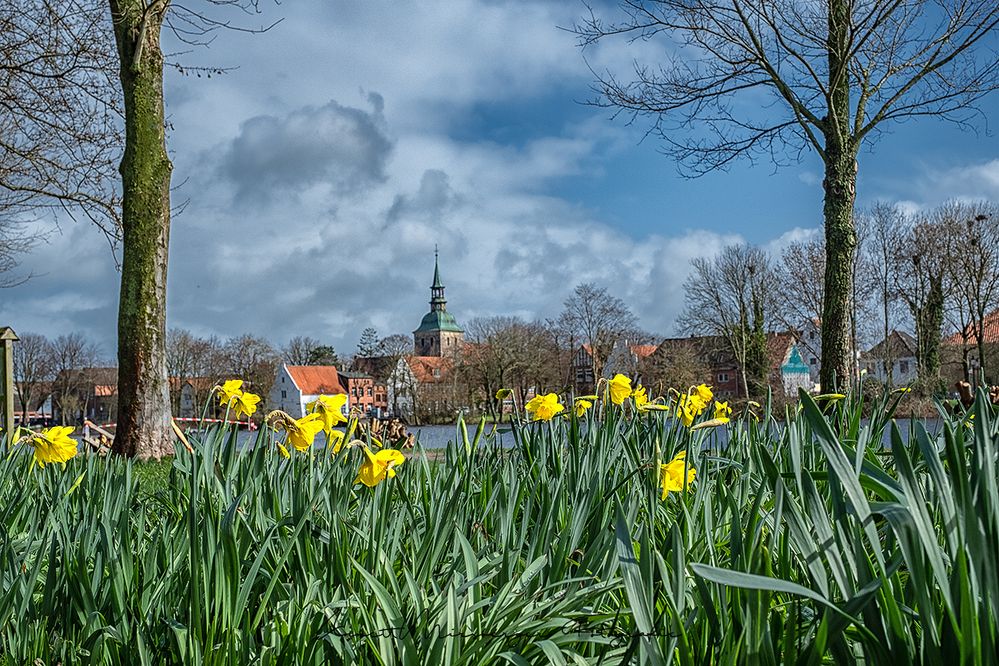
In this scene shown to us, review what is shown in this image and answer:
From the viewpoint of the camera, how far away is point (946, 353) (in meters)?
34.1

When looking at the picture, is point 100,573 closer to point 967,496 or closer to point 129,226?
point 967,496

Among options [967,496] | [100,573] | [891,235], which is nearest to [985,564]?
[967,496]

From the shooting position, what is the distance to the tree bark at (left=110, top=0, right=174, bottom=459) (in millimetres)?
8648

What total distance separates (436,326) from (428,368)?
63.7 meters

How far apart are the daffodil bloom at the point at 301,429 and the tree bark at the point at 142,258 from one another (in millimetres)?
6811

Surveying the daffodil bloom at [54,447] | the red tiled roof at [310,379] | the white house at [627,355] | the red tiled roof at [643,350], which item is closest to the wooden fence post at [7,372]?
the daffodil bloom at [54,447]

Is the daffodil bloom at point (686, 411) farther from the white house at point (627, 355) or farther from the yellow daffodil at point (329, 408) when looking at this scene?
the white house at point (627, 355)

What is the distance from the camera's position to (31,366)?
49531mm

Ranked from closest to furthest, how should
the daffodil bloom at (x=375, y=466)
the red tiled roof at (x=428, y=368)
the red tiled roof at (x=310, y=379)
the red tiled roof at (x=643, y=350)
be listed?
the daffodil bloom at (x=375, y=466) < the red tiled roof at (x=643, y=350) < the red tiled roof at (x=428, y=368) < the red tiled roof at (x=310, y=379)

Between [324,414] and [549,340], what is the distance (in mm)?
46390

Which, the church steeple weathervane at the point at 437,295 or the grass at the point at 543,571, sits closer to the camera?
the grass at the point at 543,571

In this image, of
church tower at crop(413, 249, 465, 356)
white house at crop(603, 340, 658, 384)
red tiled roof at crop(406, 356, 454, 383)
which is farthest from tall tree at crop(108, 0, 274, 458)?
church tower at crop(413, 249, 465, 356)

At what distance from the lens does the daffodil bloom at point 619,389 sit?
3.24 metres

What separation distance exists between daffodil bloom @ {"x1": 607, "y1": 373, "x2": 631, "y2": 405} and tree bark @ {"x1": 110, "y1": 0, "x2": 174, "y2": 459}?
250 inches
